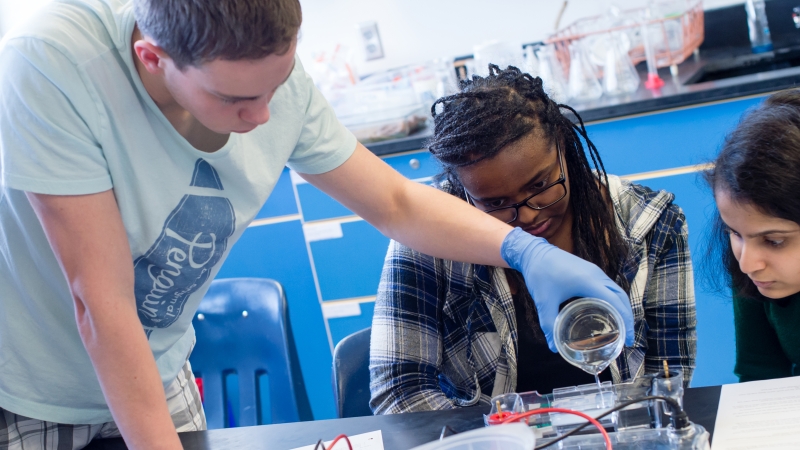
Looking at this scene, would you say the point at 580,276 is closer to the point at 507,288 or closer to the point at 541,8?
the point at 507,288

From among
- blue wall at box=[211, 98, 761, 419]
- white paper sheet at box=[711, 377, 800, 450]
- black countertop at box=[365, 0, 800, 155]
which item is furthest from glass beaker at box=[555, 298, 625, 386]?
blue wall at box=[211, 98, 761, 419]

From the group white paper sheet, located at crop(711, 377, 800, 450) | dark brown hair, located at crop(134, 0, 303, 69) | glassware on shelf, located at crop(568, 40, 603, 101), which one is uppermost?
dark brown hair, located at crop(134, 0, 303, 69)

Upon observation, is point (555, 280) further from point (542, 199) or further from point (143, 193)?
point (143, 193)

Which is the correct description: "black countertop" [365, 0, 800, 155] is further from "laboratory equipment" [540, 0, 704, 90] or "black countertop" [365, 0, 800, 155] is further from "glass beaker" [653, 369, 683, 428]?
"glass beaker" [653, 369, 683, 428]

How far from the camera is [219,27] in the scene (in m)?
0.76

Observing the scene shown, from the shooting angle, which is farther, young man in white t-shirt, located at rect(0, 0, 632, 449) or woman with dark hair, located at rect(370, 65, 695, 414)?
woman with dark hair, located at rect(370, 65, 695, 414)

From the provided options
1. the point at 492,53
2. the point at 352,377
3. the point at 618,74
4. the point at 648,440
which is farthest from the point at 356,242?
the point at 648,440

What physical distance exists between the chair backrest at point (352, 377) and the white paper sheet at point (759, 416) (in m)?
0.65

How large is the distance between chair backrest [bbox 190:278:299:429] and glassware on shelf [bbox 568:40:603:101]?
1.11 meters

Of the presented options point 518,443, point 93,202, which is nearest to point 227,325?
point 93,202

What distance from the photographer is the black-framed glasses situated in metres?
1.17

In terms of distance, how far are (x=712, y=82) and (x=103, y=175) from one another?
1718mm

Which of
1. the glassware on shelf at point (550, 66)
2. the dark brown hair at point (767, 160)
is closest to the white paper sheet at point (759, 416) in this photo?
the dark brown hair at point (767, 160)

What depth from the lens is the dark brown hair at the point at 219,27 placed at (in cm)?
76
